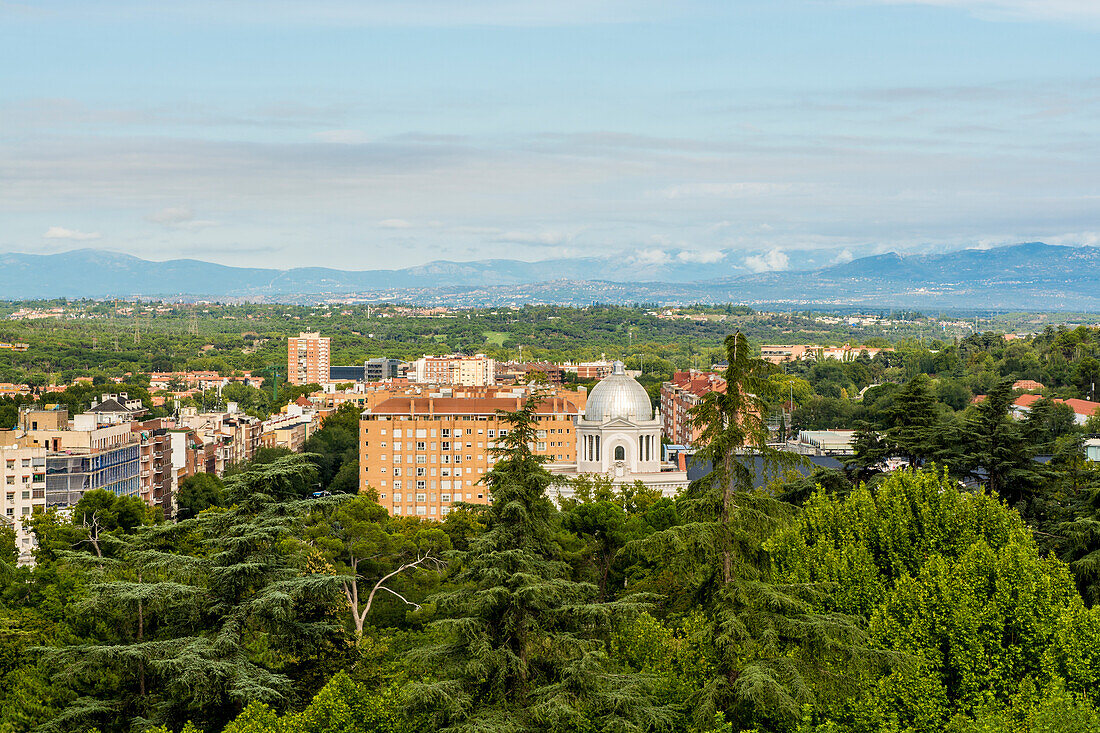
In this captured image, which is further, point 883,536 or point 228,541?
point 883,536

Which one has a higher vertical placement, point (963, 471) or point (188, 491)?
point (963, 471)

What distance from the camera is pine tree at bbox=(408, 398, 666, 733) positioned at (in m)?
26.5

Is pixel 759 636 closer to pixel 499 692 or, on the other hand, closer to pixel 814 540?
pixel 499 692

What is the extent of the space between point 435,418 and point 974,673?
59999 millimetres

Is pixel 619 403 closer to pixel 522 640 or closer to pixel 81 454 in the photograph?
pixel 81 454

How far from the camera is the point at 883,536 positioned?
3634 centimetres

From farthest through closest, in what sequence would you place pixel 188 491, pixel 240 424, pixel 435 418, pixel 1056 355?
pixel 1056 355 < pixel 240 424 < pixel 435 418 < pixel 188 491

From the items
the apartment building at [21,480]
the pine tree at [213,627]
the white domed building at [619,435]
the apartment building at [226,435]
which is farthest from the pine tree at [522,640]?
the apartment building at [226,435]

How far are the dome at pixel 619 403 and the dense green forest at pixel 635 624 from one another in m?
31.1

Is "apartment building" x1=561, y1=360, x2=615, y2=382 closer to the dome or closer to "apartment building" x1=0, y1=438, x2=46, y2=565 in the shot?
the dome

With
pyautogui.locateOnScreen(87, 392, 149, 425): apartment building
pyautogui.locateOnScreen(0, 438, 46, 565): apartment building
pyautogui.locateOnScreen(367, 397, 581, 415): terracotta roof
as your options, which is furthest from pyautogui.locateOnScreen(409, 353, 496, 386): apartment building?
pyautogui.locateOnScreen(0, 438, 46, 565): apartment building

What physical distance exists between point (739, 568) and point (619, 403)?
4875 centimetres

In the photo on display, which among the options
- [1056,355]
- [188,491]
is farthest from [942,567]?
[1056,355]

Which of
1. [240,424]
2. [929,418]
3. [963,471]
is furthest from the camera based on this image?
[240,424]
